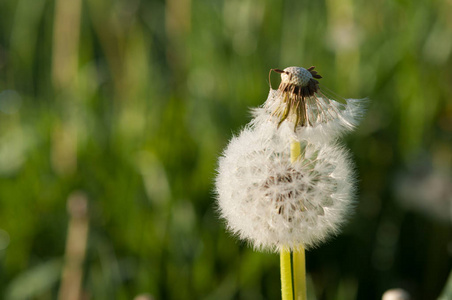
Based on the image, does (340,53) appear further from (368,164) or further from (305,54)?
(368,164)

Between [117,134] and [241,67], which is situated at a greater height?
[241,67]

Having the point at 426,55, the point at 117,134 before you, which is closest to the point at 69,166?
the point at 117,134

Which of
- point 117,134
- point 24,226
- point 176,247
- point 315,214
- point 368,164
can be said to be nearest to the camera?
point 315,214

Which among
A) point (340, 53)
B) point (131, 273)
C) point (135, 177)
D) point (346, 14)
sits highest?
point (346, 14)

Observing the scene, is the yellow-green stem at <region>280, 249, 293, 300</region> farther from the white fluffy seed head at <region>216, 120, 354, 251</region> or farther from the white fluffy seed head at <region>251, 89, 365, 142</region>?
the white fluffy seed head at <region>251, 89, 365, 142</region>

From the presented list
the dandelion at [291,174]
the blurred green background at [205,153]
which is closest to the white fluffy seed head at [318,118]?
the dandelion at [291,174]

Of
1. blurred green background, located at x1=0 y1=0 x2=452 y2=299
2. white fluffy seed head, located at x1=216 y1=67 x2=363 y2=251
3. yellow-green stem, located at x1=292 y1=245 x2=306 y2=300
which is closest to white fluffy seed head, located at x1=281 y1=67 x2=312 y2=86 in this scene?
white fluffy seed head, located at x1=216 y1=67 x2=363 y2=251

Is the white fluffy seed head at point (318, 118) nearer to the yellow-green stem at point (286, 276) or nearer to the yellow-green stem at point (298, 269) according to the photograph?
the yellow-green stem at point (298, 269)

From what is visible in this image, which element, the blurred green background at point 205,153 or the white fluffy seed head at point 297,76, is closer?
the white fluffy seed head at point 297,76
